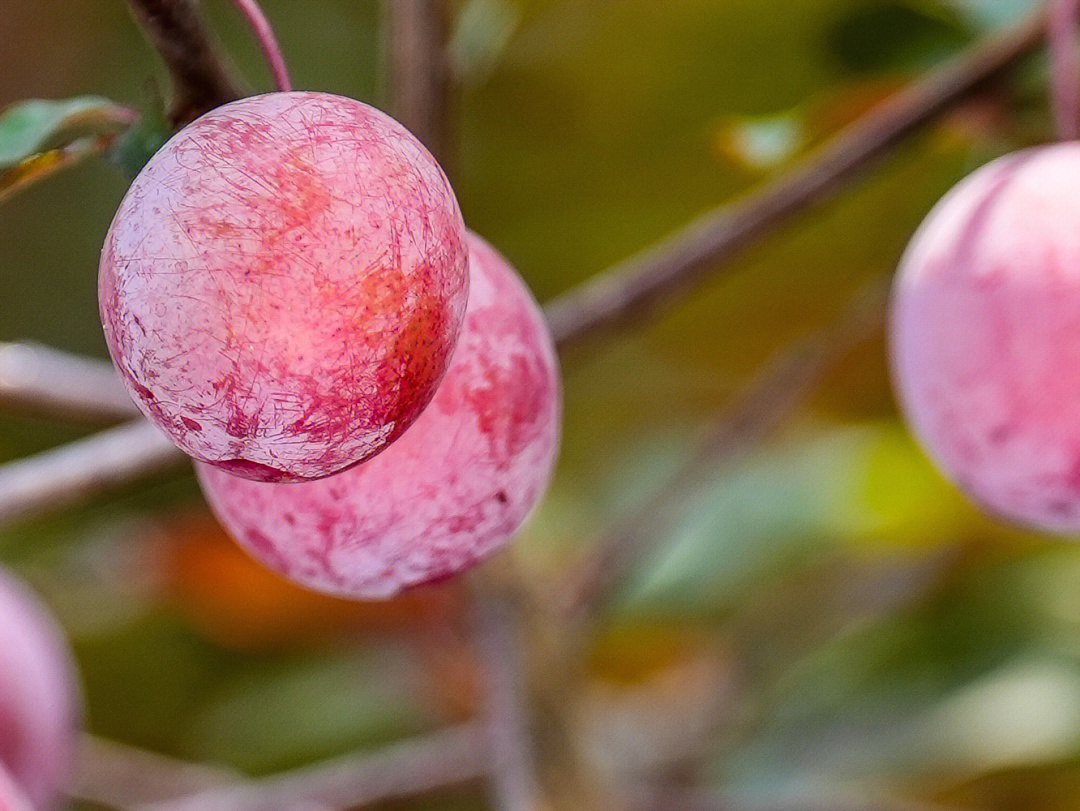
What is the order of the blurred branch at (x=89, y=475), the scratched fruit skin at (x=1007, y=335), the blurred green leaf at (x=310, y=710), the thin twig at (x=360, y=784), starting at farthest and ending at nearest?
the blurred green leaf at (x=310, y=710), the thin twig at (x=360, y=784), the blurred branch at (x=89, y=475), the scratched fruit skin at (x=1007, y=335)

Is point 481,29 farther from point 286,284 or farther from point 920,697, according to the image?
point 920,697

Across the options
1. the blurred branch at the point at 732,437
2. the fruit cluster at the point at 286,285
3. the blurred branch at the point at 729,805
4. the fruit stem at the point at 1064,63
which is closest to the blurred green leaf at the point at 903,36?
the blurred branch at the point at 732,437

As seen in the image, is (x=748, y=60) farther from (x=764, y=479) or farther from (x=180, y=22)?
(x=180, y=22)

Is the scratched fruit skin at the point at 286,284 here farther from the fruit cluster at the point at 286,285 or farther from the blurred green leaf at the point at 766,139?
the blurred green leaf at the point at 766,139

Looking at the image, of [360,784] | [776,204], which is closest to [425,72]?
[776,204]

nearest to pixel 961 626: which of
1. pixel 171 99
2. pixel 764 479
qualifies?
pixel 764 479

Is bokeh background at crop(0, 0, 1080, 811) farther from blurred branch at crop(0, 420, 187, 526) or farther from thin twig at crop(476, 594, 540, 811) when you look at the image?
blurred branch at crop(0, 420, 187, 526)
